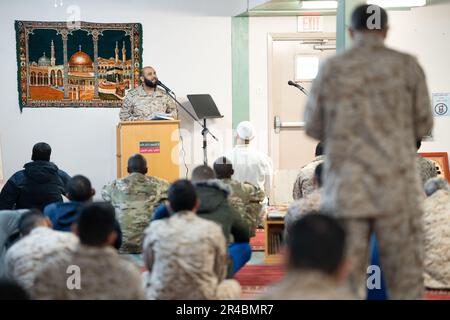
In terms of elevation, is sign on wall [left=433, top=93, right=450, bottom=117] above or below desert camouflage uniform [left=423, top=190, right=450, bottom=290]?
above

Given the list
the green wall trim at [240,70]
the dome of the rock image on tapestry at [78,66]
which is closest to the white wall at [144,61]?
the green wall trim at [240,70]

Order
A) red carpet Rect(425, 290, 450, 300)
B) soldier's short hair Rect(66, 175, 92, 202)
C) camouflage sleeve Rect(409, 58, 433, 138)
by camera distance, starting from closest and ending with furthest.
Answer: camouflage sleeve Rect(409, 58, 433, 138)
red carpet Rect(425, 290, 450, 300)
soldier's short hair Rect(66, 175, 92, 202)

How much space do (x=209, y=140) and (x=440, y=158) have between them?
9.52ft

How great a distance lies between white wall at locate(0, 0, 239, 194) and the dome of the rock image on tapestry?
193mm

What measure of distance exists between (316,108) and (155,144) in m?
4.75

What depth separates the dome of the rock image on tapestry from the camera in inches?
407

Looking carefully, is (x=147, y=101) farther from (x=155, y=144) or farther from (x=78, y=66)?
(x=78, y=66)

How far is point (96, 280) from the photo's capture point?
139 inches

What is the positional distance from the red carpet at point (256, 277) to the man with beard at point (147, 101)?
2.96m

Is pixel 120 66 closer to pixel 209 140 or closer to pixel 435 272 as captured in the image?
pixel 209 140

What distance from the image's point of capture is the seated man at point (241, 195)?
6824 millimetres

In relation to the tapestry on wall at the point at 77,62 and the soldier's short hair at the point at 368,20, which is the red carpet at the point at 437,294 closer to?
the soldier's short hair at the point at 368,20

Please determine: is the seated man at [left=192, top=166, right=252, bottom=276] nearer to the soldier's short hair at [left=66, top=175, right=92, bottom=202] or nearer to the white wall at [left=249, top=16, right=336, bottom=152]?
the soldier's short hair at [left=66, top=175, right=92, bottom=202]

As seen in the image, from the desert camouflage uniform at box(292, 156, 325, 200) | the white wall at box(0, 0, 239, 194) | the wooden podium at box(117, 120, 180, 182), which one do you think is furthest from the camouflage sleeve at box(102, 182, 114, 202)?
the white wall at box(0, 0, 239, 194)
